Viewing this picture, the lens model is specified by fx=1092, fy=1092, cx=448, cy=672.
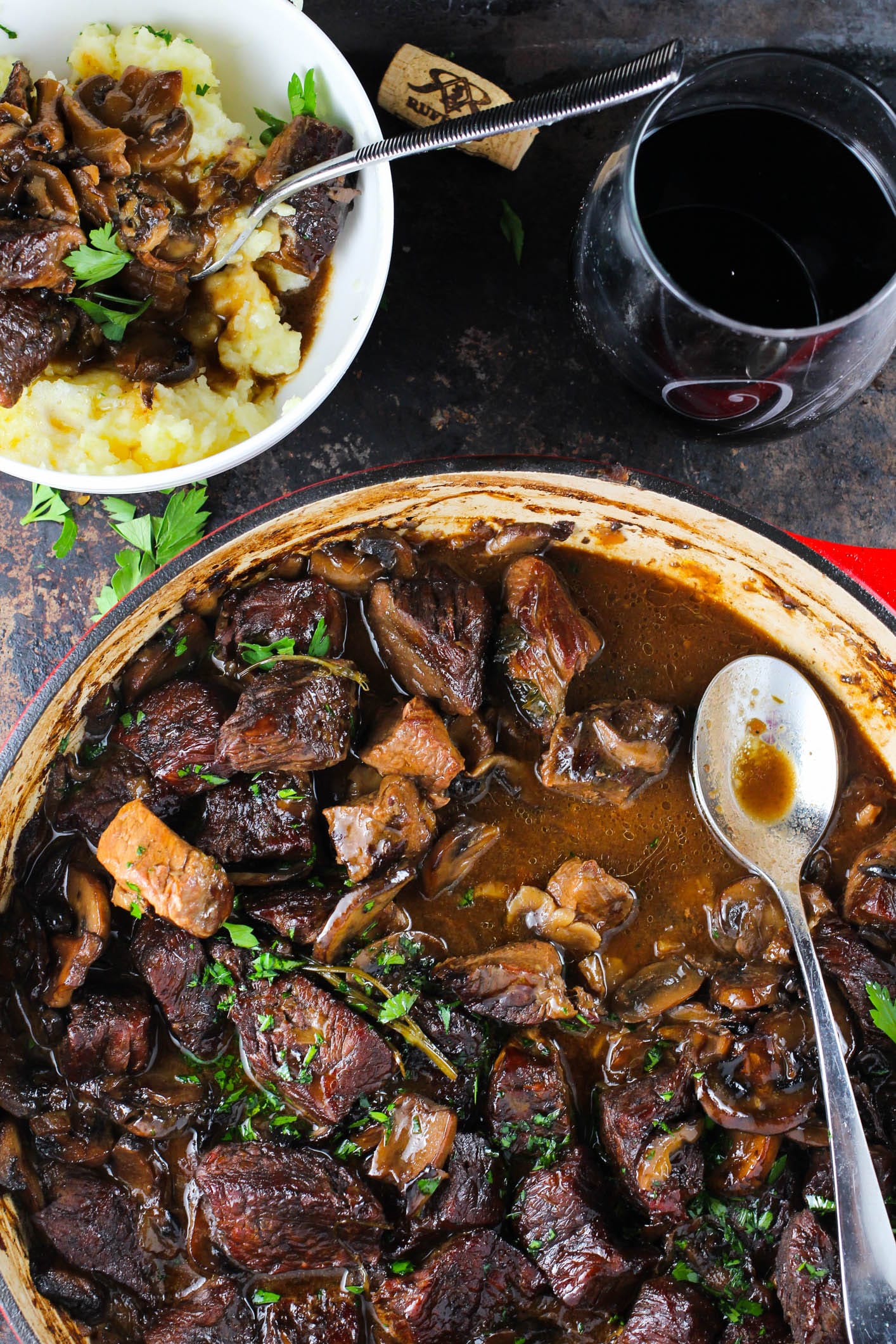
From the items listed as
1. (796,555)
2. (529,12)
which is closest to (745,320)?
(796,555)

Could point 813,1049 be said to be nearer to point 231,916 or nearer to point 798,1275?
point 798,1275

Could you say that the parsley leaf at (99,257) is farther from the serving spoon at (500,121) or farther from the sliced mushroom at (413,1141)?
the sliced mushroom at (413,1141)

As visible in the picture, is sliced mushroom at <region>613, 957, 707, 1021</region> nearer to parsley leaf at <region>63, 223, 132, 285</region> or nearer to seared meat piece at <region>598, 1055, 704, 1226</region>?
seared meat piece at <region>598, 1055, 704, 1226</region>

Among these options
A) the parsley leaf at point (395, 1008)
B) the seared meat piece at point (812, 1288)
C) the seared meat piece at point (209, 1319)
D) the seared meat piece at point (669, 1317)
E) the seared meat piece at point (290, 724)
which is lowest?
the seared meat piece at point (209, 1319)

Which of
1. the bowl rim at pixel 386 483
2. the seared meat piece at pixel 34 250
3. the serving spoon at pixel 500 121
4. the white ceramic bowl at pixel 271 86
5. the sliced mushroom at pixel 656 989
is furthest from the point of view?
the sliced mushroom at pixel 656 989

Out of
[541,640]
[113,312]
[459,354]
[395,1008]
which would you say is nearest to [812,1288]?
[395,1008]

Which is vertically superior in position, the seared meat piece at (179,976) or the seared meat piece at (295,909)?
the seared meat piece at (295,909)

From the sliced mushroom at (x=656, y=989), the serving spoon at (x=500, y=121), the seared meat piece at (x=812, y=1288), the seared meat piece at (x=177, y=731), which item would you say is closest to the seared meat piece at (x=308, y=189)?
the serving spoon at (x=500, y=121)
